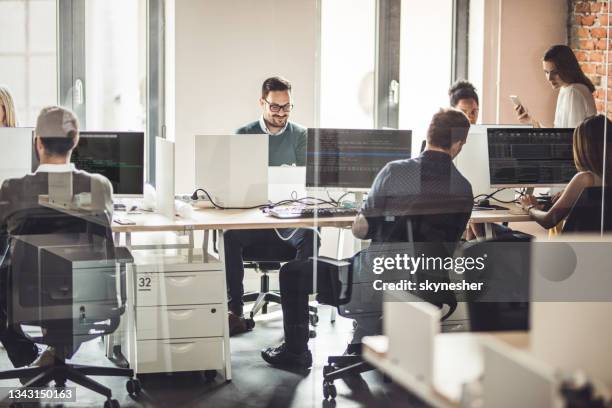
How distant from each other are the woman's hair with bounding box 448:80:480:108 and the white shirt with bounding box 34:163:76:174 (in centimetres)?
172

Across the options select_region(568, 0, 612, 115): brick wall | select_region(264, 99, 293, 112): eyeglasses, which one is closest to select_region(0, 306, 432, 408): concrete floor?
select_region(264, 99, 293, 112): eyeglasses

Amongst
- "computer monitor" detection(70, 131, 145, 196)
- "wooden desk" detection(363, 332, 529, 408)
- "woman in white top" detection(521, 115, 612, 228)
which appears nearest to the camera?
"wooden desk" detection(363, 332, 529, 408)

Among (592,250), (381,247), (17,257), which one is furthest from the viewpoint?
(592,250)

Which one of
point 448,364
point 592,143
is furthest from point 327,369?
point 448,364

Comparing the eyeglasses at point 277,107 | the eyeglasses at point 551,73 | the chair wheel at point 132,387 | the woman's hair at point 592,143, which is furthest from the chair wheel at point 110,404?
the eyeglasses at point 551,73

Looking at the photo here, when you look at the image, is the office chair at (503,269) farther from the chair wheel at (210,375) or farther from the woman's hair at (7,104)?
the woman's hair at (7,104)

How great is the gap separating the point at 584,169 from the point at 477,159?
513 mm

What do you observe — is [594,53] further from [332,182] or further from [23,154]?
[23,154]

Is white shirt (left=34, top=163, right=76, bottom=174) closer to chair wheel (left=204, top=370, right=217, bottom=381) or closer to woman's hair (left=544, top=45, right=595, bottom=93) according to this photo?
chair wheel (left=204, top=370, right=217, bottom=381)

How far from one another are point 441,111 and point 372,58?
0.41 meters

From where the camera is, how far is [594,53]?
433 cm

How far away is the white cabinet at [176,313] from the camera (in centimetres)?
412

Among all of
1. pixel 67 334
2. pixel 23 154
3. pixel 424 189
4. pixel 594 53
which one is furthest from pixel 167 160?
pixel 594 53

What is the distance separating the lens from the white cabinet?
13.5 ft
